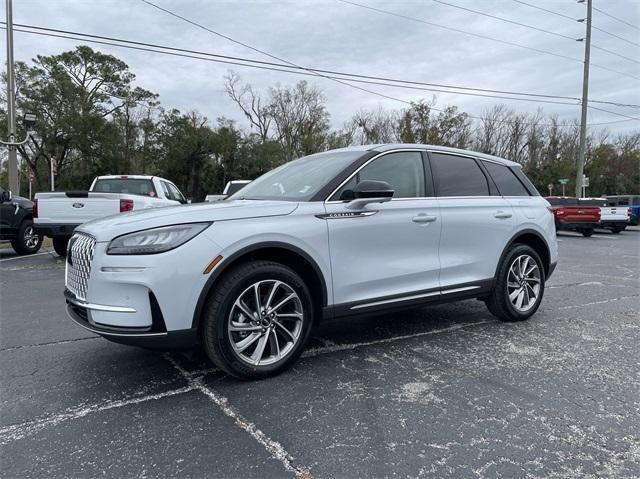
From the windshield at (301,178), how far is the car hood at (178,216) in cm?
30

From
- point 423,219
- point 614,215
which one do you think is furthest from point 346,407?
point 614,215

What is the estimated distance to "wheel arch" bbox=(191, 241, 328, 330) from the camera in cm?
298

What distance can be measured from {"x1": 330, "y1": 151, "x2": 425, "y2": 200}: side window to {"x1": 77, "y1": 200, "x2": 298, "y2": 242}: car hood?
2.64ft

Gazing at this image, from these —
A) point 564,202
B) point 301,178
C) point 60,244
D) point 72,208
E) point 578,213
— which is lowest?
point 60,244

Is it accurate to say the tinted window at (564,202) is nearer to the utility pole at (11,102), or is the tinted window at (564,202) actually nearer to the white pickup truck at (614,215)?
the white pickup truck at (614,215)

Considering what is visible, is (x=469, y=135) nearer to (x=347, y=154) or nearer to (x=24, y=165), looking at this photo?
(x=24, y=165)

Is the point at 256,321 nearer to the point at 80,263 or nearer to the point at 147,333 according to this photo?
the point at 147,333

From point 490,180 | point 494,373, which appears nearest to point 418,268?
point 494,373

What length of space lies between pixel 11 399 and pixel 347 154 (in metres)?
3.05

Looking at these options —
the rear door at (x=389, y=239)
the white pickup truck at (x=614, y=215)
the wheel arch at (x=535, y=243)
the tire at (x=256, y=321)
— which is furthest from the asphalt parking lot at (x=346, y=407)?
the white pickup truck at (x=614, y=215)

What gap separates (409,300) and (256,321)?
1.41 m

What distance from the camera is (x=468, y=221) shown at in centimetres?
439

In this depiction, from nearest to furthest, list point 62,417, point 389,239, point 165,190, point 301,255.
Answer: point 62,417 → point 301,255 → point 389,239 → point 165,190

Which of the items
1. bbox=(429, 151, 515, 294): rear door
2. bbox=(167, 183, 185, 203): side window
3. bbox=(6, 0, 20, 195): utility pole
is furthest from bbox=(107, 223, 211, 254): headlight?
bbox=(6, 0, 20, 195): utility pole
